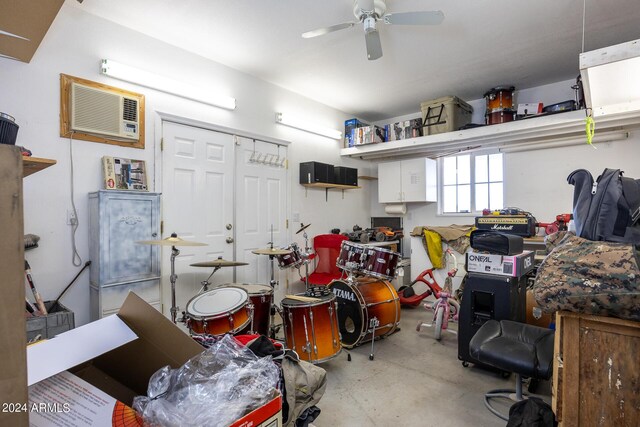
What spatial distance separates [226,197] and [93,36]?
72.7 inches

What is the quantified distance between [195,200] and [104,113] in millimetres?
1112

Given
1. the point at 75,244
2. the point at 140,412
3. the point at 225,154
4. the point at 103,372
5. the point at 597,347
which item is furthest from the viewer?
the point at 225,154

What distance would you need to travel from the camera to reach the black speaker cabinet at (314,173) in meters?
4.39

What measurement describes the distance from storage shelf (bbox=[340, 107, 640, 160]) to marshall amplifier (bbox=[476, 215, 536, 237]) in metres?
1.06

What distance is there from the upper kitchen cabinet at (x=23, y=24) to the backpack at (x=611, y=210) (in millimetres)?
2878

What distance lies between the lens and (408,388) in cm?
242

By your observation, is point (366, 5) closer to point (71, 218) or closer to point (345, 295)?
point (345, 295)

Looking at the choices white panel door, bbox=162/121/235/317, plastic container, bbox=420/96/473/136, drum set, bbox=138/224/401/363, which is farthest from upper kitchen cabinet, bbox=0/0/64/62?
plastic container, bbox=420/96/473/136

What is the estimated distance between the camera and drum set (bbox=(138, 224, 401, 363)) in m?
2.30

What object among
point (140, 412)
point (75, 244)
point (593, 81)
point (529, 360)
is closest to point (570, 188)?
point (593, 81)

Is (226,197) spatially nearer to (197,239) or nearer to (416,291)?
(197,239)

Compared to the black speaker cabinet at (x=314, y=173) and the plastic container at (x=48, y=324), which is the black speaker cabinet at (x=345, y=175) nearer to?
the black speaker cabinet at (x=314, y=173)

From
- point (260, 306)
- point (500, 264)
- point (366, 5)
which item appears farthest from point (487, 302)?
point (366, 5)

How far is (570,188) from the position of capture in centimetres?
392
